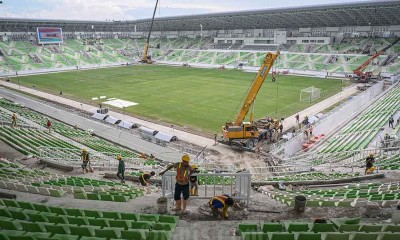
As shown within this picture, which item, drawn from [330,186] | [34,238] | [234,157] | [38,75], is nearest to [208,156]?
[234,157]

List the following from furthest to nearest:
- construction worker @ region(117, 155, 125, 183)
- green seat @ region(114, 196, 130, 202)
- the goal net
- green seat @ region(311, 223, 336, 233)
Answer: the goal net
construction worker @ region(117, 155, 125, 183)
green seat @ region(114, 196, 130, 202)
green seat @ region(311, 223, 336, 233)

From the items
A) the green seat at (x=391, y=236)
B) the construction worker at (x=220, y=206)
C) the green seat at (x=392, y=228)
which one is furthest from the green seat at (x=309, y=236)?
the construction worker at (x=220, y=206)

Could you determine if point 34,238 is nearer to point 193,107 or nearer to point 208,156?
point 208,156

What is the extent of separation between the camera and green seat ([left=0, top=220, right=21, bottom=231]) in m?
6.79

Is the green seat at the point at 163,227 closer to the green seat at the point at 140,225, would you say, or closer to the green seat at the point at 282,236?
the green seat at the point at 140,225

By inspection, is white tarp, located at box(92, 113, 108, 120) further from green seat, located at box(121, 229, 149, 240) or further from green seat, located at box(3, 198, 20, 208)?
green seat, located at box(121, 229, 149, 240)

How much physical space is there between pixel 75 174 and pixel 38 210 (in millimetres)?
8062

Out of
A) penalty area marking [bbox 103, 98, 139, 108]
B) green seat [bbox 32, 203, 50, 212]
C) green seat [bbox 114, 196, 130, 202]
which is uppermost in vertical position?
green seat [bbox 32, 203, 50, 212]

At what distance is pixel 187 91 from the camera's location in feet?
172

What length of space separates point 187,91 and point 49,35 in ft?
201

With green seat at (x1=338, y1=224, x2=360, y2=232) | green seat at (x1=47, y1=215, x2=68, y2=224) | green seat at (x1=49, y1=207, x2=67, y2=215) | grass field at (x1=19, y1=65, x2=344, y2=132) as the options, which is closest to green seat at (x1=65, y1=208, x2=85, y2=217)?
green seat at (x1=49, y1=207, x2=67, y2=215)

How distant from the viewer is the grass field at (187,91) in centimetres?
3847

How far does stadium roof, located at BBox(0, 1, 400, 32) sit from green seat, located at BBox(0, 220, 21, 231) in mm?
72135

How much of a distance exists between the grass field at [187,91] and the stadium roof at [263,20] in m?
18.1
